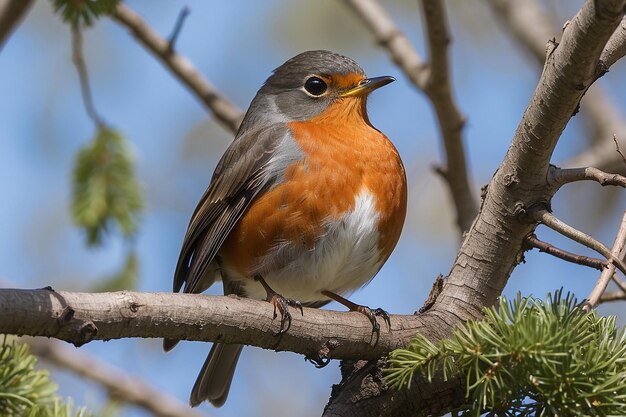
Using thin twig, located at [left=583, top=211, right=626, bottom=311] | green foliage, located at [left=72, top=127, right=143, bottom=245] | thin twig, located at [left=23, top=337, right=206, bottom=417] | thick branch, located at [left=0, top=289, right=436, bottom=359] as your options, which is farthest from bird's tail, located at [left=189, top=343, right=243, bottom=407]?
thin twig, located at [left=583, top=211, right=626, bottom=311]

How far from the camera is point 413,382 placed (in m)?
3.39

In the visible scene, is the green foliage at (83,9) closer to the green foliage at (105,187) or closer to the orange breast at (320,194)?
the green foliage at (105,187)

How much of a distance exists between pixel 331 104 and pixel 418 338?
10.5 feet

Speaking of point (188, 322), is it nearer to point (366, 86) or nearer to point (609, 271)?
point (609, 271)

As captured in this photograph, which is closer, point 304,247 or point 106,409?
point 106,409

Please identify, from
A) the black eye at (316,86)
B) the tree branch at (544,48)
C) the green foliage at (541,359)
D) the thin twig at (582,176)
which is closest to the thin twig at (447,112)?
the black eye at (316,86)

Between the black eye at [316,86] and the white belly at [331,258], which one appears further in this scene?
the black eye at [316,86]

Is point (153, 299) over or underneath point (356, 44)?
underneath

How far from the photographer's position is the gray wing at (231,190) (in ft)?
17.1

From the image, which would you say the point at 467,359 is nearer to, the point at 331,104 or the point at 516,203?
the point at 516,203

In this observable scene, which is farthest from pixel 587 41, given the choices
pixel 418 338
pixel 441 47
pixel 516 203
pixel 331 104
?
pixel 331 104

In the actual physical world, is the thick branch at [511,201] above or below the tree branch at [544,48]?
below

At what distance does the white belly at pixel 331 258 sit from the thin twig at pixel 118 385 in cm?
123

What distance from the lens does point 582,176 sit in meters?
3.13
